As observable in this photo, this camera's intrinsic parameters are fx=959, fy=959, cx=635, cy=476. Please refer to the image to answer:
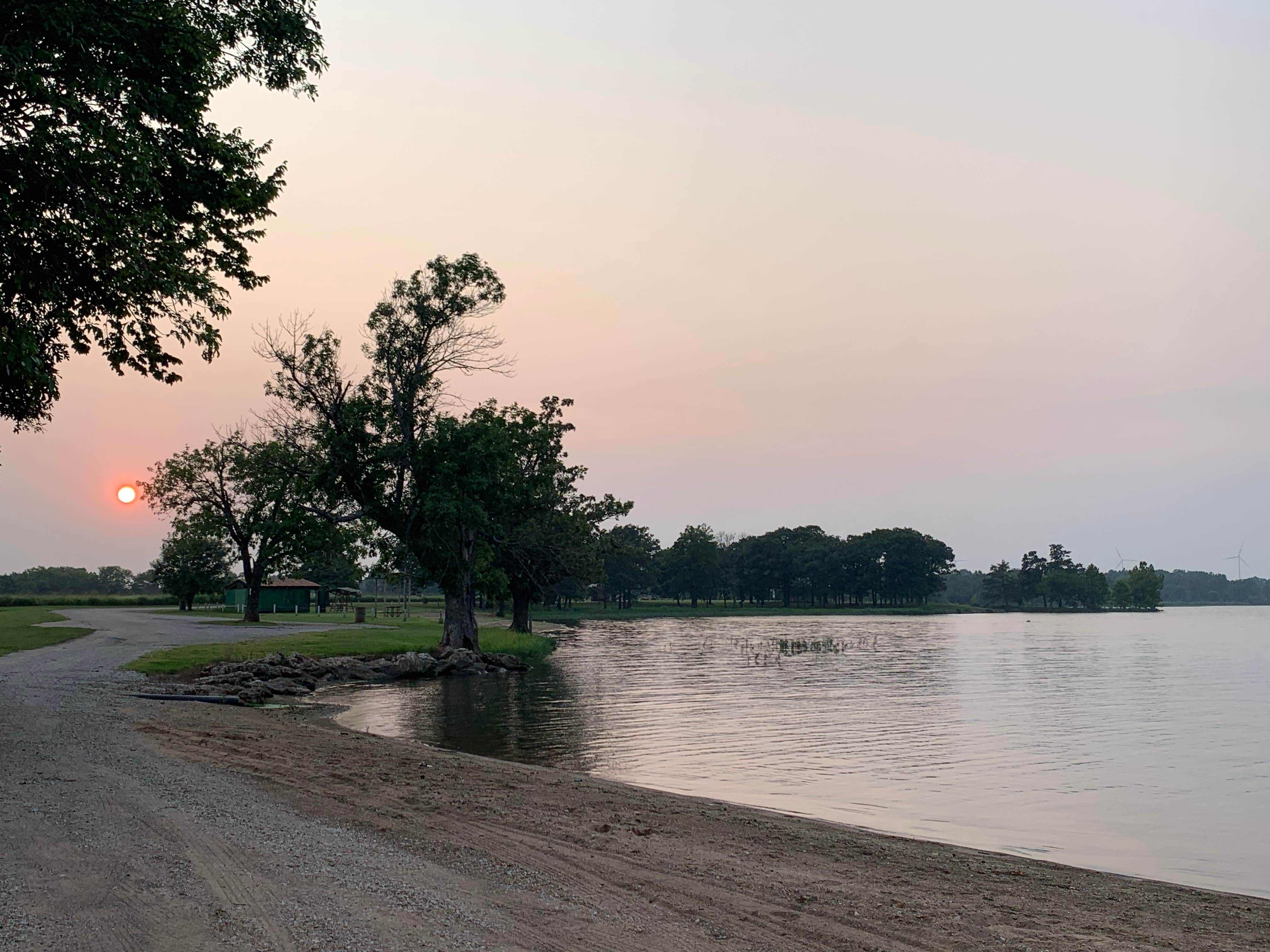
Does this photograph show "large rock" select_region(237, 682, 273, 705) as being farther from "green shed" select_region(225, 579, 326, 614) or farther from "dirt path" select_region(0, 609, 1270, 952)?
"green shed" select_region(225, 579, 326, 614)

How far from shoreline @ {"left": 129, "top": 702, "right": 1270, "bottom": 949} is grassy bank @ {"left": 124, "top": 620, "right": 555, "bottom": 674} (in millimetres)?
18282

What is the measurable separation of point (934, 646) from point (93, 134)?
62615 mm

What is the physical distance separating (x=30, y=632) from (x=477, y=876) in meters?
42.7

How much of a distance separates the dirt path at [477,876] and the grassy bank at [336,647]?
17.7 metres

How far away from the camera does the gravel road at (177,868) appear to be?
7.07m

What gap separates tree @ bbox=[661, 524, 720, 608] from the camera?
621 feet

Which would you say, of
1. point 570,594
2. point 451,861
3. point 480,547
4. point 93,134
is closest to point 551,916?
point 451,861

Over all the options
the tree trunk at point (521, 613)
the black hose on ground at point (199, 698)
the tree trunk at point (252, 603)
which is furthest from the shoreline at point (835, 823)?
the tree trunk at point (521, 613)

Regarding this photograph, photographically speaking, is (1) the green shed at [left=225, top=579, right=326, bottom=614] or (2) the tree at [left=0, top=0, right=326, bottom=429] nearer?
(2) the tree at [left=0, top=0, right=326, bottom=429]

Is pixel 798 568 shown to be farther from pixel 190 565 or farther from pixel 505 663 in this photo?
pixel 505 663

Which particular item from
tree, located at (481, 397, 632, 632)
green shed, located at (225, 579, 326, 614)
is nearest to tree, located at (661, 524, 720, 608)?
green shed, located at (225, 579, 326, 614)

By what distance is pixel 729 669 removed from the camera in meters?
45.0

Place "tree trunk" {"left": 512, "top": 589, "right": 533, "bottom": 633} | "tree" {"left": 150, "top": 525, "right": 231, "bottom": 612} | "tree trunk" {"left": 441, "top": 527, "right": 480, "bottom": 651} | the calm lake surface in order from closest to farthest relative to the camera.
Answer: the calm lake surface → "tree trunk" {"left": 441, "top": 527, "right": 480, "bottom": 651} → "tree trunk" {"left": 512, "top": 589, "right": 533, "bottom": 633} → "tree" {"left": 150, "top": 525, "right": 231, "bottom": 612}

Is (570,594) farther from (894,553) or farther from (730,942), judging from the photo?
(730,942)
